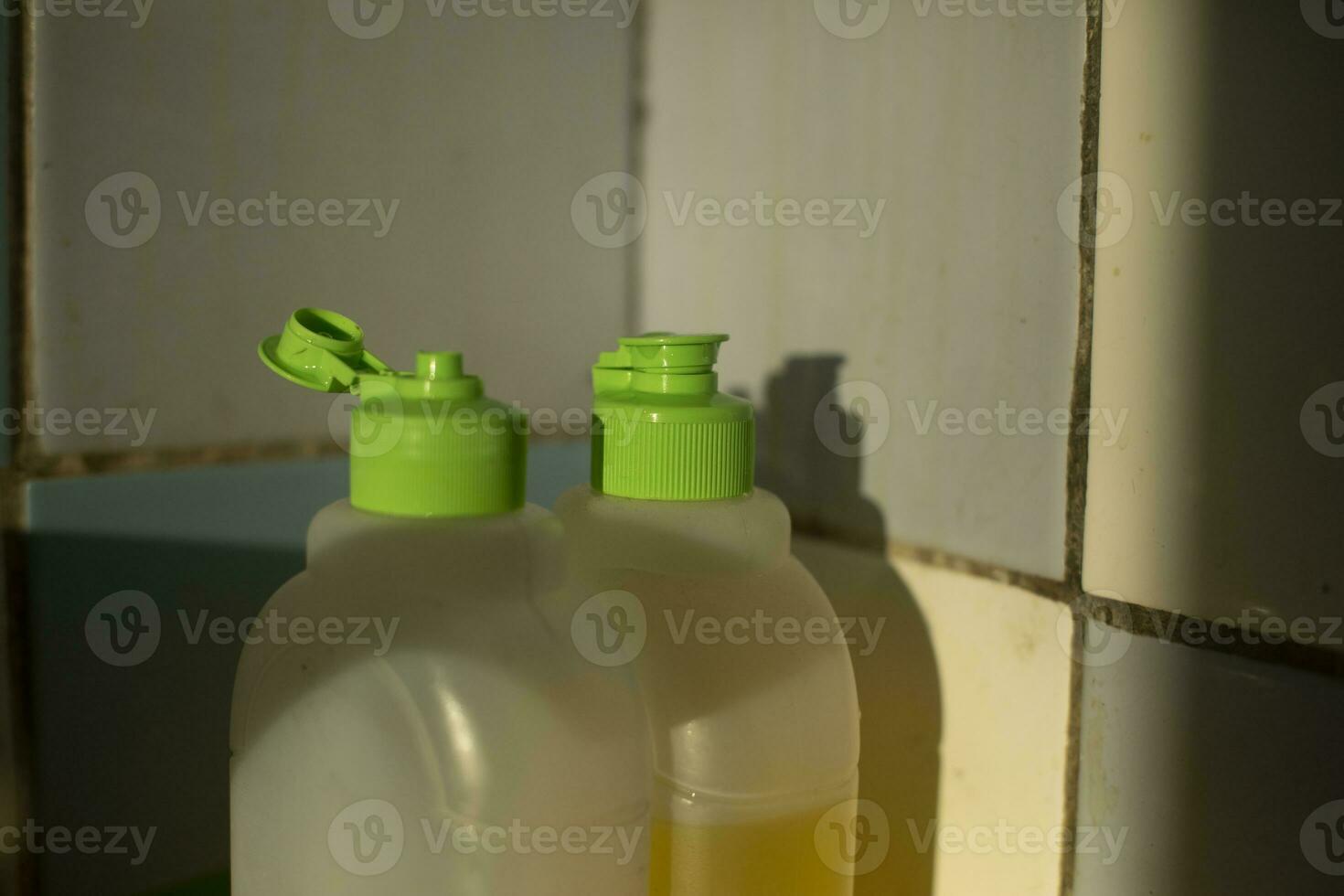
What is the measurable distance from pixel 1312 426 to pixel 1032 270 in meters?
0.14

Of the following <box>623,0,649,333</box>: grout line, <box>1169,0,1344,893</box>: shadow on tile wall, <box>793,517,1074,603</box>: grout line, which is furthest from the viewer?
<box>623,0,649,333</box>: grout line

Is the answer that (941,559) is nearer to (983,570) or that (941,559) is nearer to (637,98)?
(983,570)

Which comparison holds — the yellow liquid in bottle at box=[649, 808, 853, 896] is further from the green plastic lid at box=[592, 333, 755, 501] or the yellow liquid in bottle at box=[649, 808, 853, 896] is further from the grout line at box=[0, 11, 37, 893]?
the grout line at box=[0, 11, 37, 893]

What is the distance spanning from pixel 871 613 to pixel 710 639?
0.13m

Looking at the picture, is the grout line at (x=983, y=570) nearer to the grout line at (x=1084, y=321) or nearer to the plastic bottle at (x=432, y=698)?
the grout line at (x=1084, y=321)

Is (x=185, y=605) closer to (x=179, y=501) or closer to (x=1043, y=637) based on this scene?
(x=179, y=501)

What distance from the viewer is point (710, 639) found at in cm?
53

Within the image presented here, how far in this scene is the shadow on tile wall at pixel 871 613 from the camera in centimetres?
60

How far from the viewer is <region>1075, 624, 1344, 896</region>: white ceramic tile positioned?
0.43m

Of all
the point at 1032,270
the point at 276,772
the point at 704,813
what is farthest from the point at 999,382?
the point at 276,772

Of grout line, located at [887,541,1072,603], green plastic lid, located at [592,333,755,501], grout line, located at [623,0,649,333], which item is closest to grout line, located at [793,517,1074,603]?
grout line, located at [887,541,1072,603]

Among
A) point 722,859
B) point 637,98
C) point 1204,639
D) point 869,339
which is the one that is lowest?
point 722,859

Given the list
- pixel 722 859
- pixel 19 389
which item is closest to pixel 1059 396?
pixel 722 859

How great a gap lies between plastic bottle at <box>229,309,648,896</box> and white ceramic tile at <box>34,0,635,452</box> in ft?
0.44
